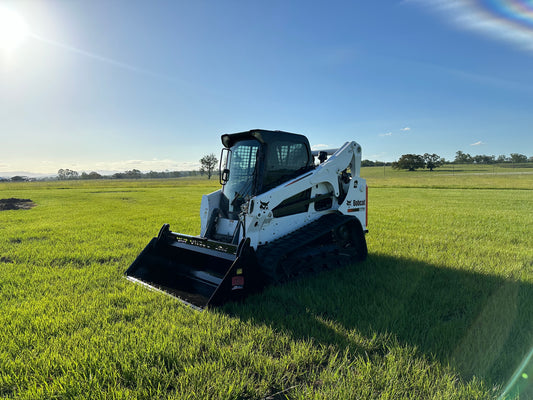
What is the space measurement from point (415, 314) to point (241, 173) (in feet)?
11.5

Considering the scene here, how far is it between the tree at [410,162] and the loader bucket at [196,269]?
90.7 m

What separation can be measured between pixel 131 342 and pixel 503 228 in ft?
35.2

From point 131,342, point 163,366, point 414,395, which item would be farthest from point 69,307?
point 414,395

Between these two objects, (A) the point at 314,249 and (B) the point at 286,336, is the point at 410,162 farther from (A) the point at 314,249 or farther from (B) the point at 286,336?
(B) the point at 286,336

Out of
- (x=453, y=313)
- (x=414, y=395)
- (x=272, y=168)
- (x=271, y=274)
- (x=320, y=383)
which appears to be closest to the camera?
(x=414, y=395)

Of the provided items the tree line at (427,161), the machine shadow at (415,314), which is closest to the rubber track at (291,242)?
the machine shadow at (415,314)

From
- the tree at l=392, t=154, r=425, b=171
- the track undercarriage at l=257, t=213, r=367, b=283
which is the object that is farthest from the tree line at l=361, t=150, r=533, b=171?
the track undercarriage at l=257, t=213, r=367, b=283

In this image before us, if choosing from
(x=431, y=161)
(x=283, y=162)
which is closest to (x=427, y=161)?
Answer: (x=431, y=161)

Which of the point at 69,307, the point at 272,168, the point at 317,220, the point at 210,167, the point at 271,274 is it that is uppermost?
the point at 210,167

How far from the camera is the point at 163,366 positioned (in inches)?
110

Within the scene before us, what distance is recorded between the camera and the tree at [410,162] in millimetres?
85250

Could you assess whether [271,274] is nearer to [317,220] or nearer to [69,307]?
[317,220]

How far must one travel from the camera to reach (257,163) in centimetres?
532

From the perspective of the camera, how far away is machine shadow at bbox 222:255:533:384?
121 inches
